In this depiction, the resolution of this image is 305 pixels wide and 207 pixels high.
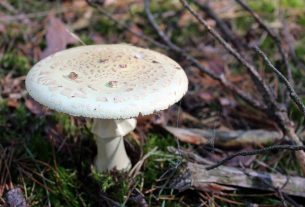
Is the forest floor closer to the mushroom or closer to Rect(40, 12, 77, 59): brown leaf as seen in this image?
A: Rect(40, 12, 77, 59): brown leaf

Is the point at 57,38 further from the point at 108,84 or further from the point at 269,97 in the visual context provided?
the point at 269,97

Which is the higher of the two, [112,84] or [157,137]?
[112,84]

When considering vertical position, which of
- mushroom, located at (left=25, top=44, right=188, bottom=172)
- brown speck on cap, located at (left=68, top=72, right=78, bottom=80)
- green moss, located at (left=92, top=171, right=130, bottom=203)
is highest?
brown speck on cap, located at (left=68, top=72, right=78, bottom=80)

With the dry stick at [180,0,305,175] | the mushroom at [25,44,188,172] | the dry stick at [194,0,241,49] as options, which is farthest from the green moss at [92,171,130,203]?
the dry stick at [194,0,241,49]

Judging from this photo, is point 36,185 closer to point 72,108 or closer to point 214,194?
point 72,108

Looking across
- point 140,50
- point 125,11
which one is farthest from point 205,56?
point 140,50

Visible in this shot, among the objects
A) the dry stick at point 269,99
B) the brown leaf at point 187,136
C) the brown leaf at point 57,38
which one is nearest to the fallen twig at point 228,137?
the brown leaf at point 187,136

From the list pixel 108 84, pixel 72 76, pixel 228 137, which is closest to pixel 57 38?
pixel 72 76
